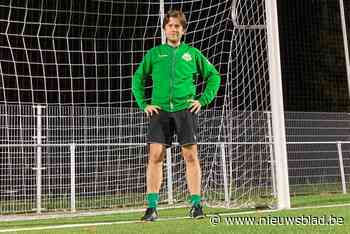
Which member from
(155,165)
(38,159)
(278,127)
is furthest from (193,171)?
(38,159)

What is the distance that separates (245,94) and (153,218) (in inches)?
109

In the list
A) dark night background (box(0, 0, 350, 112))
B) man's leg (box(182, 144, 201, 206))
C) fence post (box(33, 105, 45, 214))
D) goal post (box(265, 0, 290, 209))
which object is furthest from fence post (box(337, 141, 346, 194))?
man's leg (box(182, 144, 201, 206))

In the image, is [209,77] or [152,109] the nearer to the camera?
[152,109]

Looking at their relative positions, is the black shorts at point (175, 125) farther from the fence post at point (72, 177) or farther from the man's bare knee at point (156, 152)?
the fence post at point (72, 177)

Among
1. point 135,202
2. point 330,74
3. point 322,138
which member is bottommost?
point 135,202

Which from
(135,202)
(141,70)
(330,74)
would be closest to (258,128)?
(135,202)

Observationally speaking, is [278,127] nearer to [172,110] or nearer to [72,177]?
[172,110]

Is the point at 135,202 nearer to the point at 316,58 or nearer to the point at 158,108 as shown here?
the point at 158,108

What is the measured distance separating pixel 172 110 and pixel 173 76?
25 cm

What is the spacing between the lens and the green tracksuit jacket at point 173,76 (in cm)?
386

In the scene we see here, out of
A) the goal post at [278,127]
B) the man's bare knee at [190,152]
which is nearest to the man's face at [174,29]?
the man's bare knee at [190,152]

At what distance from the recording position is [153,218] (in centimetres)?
387

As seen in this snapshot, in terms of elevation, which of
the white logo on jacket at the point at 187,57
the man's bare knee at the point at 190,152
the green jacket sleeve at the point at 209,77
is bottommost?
the man's bare knee at the point at 190,152

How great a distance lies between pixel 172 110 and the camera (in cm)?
384
